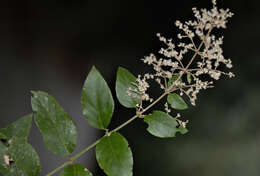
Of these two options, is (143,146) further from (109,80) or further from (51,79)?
(51,79)

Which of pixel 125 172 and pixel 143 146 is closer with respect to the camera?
pixel 125 172

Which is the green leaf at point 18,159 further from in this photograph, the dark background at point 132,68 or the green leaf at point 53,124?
the dark background at point 132,68

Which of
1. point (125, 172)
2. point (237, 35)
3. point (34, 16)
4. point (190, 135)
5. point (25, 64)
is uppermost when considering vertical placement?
point (34, 16)

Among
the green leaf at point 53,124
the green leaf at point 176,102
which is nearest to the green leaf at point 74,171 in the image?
the green leaf at point 53,124

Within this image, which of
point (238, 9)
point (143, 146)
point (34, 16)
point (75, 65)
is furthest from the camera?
point (75, 65)

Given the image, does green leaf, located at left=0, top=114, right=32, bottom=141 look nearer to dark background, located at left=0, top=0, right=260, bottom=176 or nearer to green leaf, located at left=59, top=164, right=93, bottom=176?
green leaf, located at left=59, top=164, right=93, bottom=176

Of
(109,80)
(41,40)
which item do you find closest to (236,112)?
(109,80)

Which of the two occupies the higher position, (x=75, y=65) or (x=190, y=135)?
(x=75, y=65)
